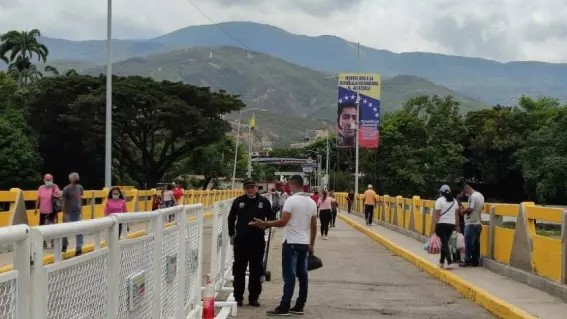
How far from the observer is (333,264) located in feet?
54.1

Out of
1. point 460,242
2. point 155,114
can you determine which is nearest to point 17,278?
point 460,242

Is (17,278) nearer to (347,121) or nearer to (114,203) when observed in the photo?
(114,203)

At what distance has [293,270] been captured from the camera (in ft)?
30.5

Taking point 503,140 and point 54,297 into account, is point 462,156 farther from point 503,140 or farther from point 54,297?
point 54,297

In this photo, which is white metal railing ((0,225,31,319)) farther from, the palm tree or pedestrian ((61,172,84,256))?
the palm tree

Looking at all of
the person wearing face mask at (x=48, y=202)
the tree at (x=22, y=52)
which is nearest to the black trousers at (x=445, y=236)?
the person wearing face mask at (x=48, y=202)

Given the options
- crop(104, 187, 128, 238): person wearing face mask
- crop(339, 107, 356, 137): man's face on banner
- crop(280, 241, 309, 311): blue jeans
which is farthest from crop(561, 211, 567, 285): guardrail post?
crop(339, 107, 356, 137): man's face on banner

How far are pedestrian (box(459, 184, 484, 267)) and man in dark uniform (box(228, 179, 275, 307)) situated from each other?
589cm

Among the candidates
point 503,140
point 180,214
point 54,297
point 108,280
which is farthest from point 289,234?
point 503,140

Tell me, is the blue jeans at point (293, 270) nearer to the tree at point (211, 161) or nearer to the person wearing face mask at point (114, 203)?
the person wearing face mask at point (114, 203)

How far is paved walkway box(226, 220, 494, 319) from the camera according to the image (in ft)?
32.1

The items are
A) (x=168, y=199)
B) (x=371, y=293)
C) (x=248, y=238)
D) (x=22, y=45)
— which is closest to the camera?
(x=248, y=238)

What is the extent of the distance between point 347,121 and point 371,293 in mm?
40877

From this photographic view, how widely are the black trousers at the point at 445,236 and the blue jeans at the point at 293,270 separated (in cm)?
522
